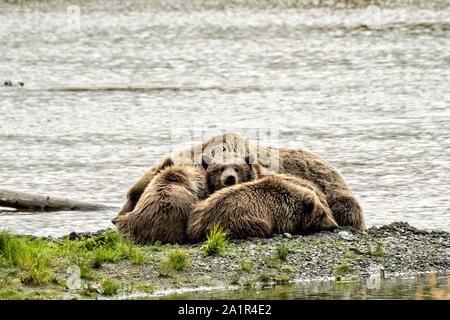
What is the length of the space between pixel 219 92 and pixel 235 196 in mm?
15136

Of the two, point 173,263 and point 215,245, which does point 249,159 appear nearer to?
point 215,245

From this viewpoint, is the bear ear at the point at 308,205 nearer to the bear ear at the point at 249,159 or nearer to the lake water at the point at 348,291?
the bear ear at the point at 249,159

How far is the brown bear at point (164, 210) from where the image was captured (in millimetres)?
11359

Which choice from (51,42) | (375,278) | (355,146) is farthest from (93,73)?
(375,278)

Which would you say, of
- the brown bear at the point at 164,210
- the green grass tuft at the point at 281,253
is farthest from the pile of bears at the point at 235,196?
the green grass tuft at the point at 281,253

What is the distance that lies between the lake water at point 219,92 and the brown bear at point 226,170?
6.54 ft

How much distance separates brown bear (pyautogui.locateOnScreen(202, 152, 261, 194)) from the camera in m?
11.7

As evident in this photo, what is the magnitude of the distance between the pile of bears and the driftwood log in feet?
7.29

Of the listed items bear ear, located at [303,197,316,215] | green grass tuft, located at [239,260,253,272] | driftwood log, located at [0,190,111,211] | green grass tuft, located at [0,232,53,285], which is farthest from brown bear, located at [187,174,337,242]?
driftwood log, located at [0,190,111,211]

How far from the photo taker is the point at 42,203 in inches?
572

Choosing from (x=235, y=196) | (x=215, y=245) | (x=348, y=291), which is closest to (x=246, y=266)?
(x=215, y=245)

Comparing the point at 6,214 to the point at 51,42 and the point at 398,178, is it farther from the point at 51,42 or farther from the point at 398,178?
the point at 51,42

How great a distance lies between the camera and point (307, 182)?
1209 centimetres

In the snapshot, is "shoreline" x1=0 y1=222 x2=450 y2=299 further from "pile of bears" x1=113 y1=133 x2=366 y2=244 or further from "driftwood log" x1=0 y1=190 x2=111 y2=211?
"driftwood log" x1=0 y1=190 x2=111 y2=211
